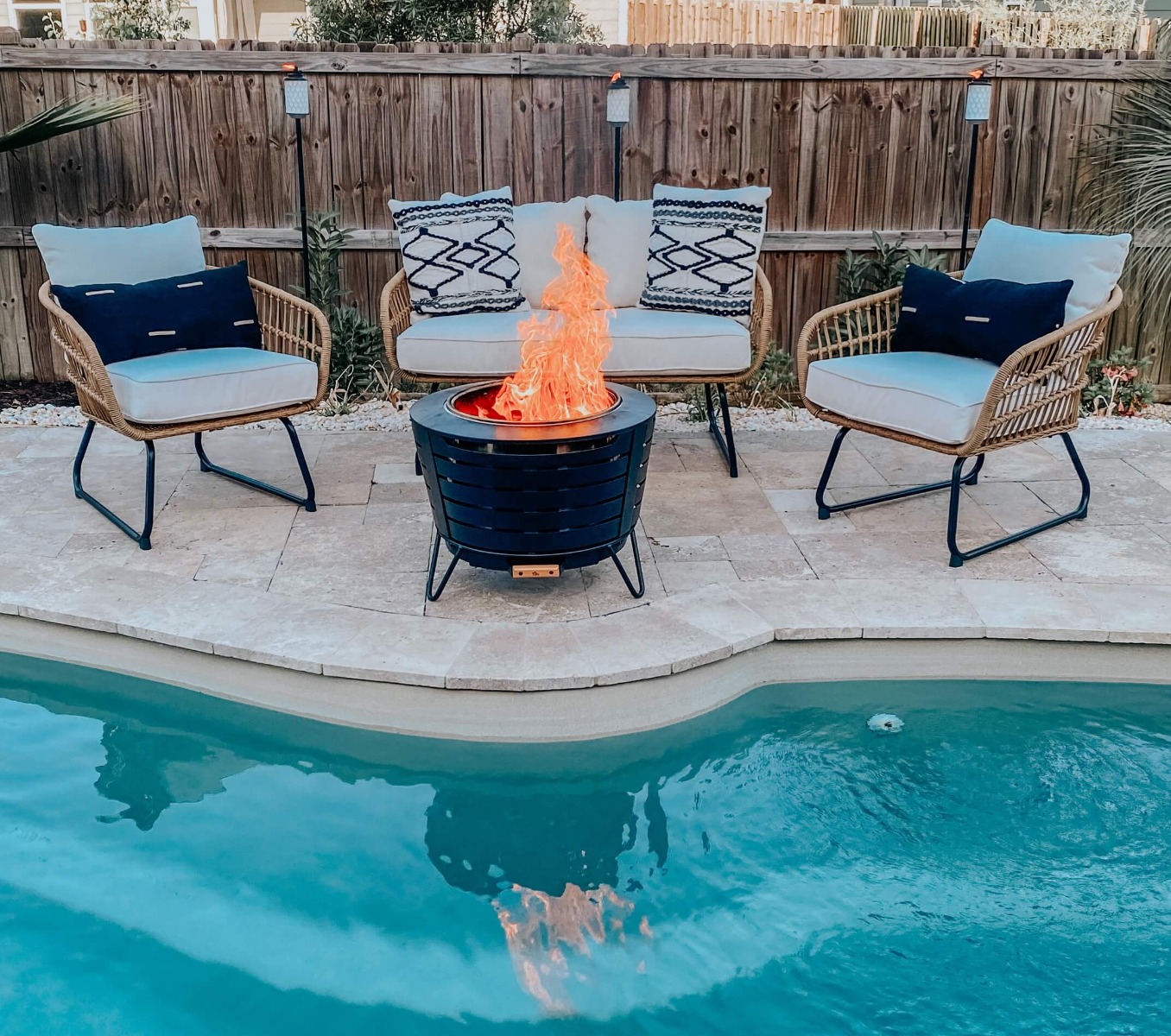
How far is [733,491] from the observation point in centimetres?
438

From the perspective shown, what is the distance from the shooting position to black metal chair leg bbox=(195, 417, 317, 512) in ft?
13.5

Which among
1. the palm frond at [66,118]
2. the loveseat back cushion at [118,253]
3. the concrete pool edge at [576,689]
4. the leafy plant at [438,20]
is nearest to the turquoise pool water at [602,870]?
the concrete pool edge at [576,689]

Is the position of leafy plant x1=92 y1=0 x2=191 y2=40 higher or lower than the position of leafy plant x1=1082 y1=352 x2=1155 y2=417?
higher

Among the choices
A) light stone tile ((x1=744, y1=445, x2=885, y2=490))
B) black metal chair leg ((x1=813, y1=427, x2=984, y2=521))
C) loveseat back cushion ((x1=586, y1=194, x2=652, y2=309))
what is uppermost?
loveseat back cushion ((x1=586, y1=194, x2=652, y2=309))

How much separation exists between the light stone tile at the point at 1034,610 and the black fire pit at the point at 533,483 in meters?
1.02

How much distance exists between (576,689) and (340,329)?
310 cm

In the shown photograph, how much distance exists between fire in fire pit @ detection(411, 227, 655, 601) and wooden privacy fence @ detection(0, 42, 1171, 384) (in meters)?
2.33

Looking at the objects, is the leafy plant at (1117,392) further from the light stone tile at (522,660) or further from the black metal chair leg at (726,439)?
the light stone tile at (522,660)

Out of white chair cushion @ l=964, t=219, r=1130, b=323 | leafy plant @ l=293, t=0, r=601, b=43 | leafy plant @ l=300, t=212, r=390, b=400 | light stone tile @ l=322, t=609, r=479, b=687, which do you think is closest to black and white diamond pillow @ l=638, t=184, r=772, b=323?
white chair cushion @ l=964, t=219, r=1130, b=323

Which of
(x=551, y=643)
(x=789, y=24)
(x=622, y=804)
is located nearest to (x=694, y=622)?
(x=551, y=643)

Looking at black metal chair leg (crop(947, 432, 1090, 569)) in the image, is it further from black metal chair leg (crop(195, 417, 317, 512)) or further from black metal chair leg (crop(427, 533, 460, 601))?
black metal chair leg (crop(195, 417, 317, 512))

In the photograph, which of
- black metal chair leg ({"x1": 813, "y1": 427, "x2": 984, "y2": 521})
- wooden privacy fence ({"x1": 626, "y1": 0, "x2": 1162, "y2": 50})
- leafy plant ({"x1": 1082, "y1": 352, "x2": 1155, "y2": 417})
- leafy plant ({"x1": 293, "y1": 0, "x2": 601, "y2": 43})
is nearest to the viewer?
black metal chair leg ({"x1": 813, "y1": 427, "x2": 984, "y2": 521})

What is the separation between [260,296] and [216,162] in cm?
63

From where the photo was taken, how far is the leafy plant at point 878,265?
5.58 meters
